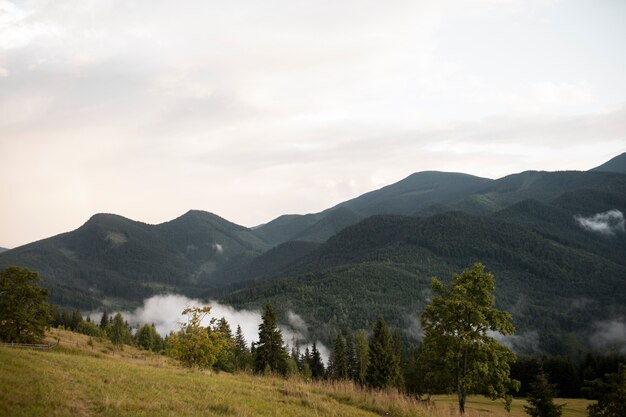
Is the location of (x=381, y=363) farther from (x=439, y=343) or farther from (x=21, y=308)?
(x=21, y=308)

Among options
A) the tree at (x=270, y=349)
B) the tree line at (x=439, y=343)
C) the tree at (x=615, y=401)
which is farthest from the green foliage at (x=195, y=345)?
the tree at (x=615, y=401)

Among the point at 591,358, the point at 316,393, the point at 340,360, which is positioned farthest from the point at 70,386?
the point at 591,358

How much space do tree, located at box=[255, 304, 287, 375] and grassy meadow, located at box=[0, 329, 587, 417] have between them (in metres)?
55.3

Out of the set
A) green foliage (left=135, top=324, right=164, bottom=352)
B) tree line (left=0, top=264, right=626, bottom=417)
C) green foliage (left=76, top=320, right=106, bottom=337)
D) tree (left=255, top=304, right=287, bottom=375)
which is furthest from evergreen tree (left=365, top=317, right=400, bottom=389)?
green foliage (left=76, top=320, right=106, bottom=337)

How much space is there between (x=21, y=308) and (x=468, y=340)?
47.3m

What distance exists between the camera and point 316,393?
16.4 meters

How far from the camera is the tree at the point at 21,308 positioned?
44438 millimetres

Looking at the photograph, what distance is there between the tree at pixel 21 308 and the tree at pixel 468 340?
43.3 meters

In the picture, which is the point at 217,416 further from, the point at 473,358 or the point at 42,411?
the point at 473,358

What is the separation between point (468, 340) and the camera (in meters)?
25.0

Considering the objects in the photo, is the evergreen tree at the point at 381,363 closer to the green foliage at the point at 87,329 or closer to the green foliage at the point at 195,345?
the green foliage at the point at 195,345

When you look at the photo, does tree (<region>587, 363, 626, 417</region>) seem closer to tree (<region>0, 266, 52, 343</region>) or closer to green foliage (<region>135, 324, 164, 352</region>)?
tree (<region>0, 266, 52, 343</region>)

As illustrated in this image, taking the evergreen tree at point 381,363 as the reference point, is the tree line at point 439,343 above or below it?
above

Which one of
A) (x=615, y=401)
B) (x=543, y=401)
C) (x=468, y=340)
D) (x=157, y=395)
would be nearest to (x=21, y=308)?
(x=157, y=395)
